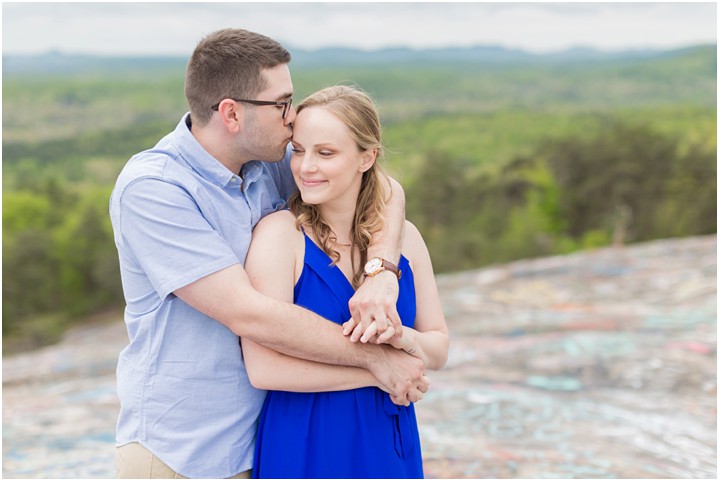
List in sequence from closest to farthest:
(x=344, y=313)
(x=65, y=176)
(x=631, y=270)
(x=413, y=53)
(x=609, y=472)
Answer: (x=344, y=313) → (x=609, y=472) → (x=631, y=270) → (x=65, y=176) → (x=413, y=53)

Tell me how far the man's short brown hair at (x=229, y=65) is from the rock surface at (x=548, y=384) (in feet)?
8.26

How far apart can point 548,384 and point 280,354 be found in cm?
395

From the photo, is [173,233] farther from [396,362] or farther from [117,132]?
[117,132]

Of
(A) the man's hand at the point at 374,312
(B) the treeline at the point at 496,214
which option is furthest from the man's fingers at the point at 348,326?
(B) the treeline at the point at 496,214

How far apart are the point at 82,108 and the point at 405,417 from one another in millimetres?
81746

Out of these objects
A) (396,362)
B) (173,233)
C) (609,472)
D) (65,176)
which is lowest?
(65,176)

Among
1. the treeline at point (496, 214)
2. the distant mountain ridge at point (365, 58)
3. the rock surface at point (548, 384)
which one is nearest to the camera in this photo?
the rock surface at point (548, 384)

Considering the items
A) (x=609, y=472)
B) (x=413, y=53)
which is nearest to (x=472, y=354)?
(x=609, y=472)

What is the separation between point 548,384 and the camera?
5.67m

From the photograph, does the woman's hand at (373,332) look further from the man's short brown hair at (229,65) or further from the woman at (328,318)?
the man's short brown hair at (229,65)

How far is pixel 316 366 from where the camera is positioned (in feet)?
6.98

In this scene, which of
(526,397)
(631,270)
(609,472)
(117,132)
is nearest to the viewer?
(609,472)

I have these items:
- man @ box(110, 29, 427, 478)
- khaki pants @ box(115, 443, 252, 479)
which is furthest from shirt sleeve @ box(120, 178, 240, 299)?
khaki pants @ box(115, 443, 252, 479)

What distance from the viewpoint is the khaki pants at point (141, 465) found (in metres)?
2.17
